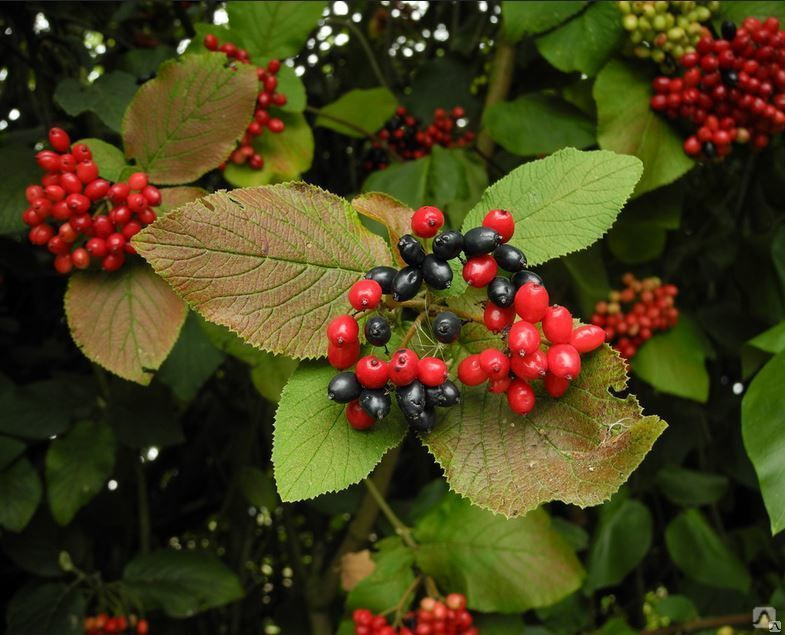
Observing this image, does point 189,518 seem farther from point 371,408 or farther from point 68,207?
point 371,408

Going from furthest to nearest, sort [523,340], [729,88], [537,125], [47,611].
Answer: [47,611], [537,125], [729,88], [523,340]

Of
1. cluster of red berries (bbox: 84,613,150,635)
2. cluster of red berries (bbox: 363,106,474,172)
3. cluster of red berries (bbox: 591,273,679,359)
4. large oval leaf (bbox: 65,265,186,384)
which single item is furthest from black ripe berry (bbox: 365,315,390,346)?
cluster of red berries (bbox: 84,613,150,635)

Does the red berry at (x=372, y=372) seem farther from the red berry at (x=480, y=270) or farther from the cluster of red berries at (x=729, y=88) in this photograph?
the cluster of red berries at (x=729, y=88)

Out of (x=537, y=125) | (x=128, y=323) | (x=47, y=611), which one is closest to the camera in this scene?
(x=128, y=323)

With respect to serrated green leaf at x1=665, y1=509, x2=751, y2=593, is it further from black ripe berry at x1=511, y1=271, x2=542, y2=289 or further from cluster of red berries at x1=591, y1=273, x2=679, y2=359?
black ripe berry at x1=511, y1=271, x2=542, y2=289

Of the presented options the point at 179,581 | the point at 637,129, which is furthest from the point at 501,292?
the point at 179,581

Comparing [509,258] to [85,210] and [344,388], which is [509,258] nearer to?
[344,388]
